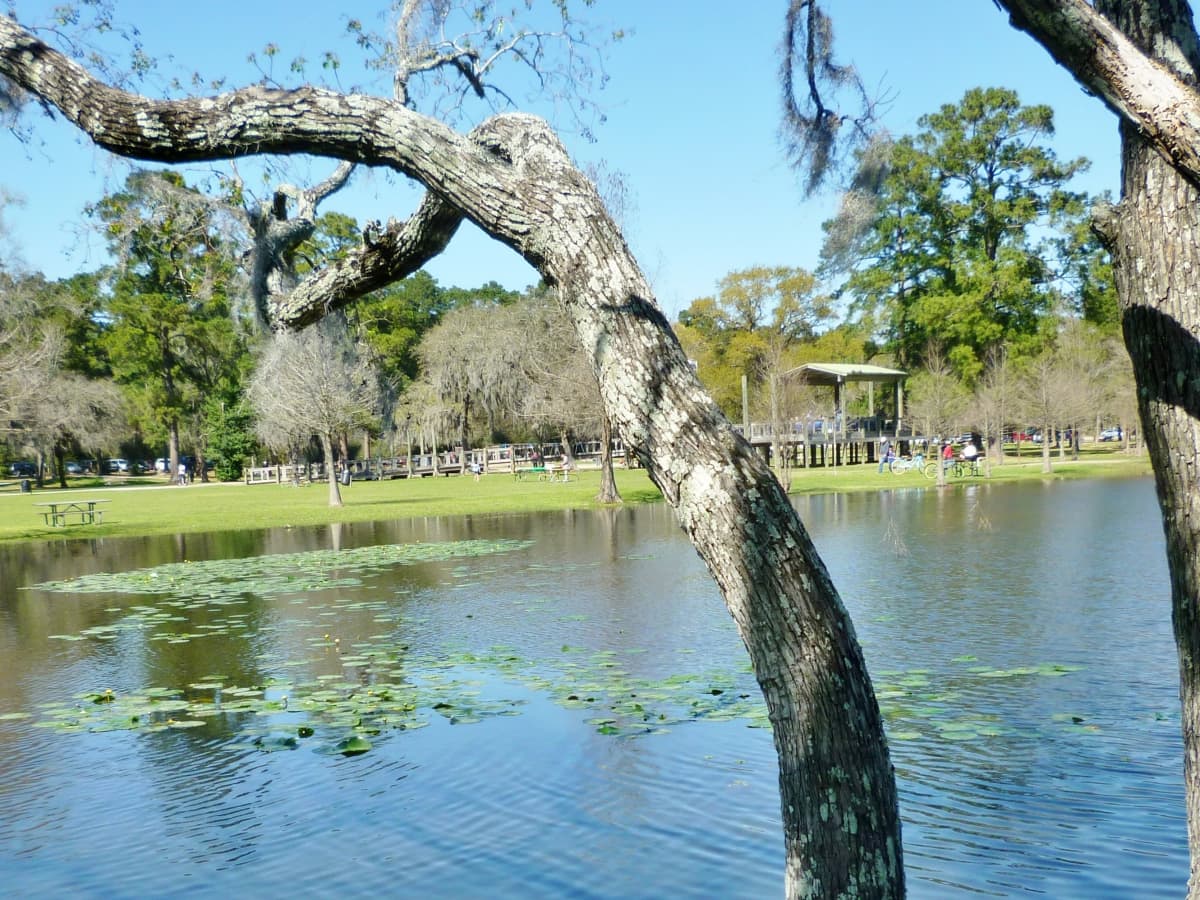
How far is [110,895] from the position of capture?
542 cm

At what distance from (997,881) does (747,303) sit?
76273mm

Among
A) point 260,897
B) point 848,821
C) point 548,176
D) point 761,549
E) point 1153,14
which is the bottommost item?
point 260,897

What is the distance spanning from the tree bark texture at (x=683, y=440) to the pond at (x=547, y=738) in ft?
8.53

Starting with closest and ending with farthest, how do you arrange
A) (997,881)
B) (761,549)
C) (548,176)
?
1. (761,549)
2. (548,176)
3. (997,881)

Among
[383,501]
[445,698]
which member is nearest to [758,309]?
[383,501]

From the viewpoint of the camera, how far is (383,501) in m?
40.6

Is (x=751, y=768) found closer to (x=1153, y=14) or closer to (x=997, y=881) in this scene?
(x=997, y=881)

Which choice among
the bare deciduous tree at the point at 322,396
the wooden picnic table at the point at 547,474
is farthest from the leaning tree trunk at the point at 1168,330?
the wooden picnic table at the point at 547,474

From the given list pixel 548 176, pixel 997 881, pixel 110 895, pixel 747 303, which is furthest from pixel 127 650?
pixel 747 303

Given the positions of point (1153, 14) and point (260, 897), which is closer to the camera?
point (1153, 14)

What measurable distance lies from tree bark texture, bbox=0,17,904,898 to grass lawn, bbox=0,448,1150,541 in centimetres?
2904

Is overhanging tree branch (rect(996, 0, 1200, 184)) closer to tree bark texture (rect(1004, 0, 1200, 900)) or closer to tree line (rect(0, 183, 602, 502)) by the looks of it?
tree bark texture (rect(1004, 0, 1200, 900))

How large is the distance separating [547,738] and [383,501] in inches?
1329

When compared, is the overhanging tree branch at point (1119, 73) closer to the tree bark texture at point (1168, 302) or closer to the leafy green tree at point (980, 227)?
the tree bark texture at point (1168, 302)
